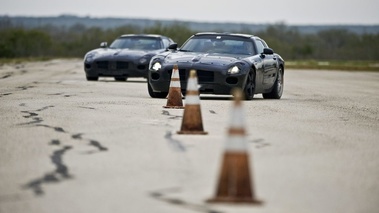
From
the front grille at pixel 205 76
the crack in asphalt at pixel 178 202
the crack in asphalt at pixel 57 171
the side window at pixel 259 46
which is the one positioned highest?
the crack in asphalt at pixel 178 202

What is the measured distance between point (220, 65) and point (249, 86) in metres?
0.82

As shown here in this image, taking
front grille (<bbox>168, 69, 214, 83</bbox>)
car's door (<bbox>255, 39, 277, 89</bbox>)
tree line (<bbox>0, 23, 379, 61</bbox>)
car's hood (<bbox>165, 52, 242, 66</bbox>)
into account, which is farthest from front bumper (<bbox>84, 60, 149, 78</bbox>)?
tree line (<bbox>0, 23, 379, 61</bbox>)

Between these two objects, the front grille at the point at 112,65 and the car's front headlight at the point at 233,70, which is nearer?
the car's front headlight at the point at 233,70

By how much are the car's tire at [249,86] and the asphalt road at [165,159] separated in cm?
240

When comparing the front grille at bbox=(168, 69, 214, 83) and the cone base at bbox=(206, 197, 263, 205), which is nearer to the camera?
the cone base at bbox=(206, 197, 263, 205)

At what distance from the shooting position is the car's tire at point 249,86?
19755 mm

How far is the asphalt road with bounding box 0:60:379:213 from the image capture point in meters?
7.71

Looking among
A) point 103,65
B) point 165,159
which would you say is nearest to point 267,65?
point 103,65

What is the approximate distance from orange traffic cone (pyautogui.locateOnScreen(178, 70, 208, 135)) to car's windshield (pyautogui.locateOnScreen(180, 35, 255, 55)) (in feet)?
26.5

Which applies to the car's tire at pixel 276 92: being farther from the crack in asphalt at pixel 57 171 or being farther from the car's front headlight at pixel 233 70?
the crack in asphalt at pixel 57 171

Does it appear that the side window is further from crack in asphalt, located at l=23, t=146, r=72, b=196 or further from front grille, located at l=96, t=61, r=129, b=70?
crack in asphalt, located at l=23, t=146, r=72, b=196

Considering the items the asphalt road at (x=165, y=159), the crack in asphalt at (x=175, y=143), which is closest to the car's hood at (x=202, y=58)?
the asphalt road at (x=165, y=159)

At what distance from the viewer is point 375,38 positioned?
134500 millimetres

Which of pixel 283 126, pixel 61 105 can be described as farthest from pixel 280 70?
pixel 283 126
